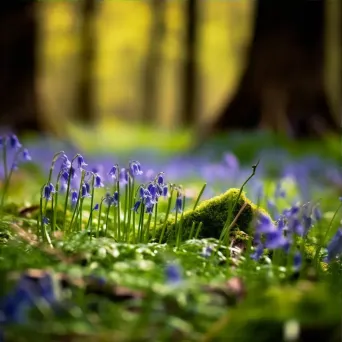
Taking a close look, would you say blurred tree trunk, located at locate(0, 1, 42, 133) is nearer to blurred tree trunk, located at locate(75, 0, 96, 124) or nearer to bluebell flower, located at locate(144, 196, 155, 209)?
blurred tree trunk, located at locate(75, 0, 96, 124)

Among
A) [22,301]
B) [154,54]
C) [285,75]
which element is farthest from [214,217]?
[154,54]

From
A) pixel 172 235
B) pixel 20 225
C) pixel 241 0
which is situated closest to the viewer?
pixel 172 235

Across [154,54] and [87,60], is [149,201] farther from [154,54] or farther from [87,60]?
[154,54]

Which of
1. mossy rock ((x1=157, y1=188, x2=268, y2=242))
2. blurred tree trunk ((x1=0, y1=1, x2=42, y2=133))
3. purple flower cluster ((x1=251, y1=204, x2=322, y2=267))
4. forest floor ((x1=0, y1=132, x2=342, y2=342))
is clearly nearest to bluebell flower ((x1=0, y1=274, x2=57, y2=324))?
forest floor ((x1=0, y1=132, x2=342, y2=342))

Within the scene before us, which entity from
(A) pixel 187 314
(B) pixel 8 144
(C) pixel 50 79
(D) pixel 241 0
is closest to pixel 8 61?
(B) pixel 8 144

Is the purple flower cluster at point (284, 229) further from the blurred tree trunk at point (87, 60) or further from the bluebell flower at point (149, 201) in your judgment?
the blurred tree trunk at point (87, 60)

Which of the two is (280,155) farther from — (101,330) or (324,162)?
(101,330)
